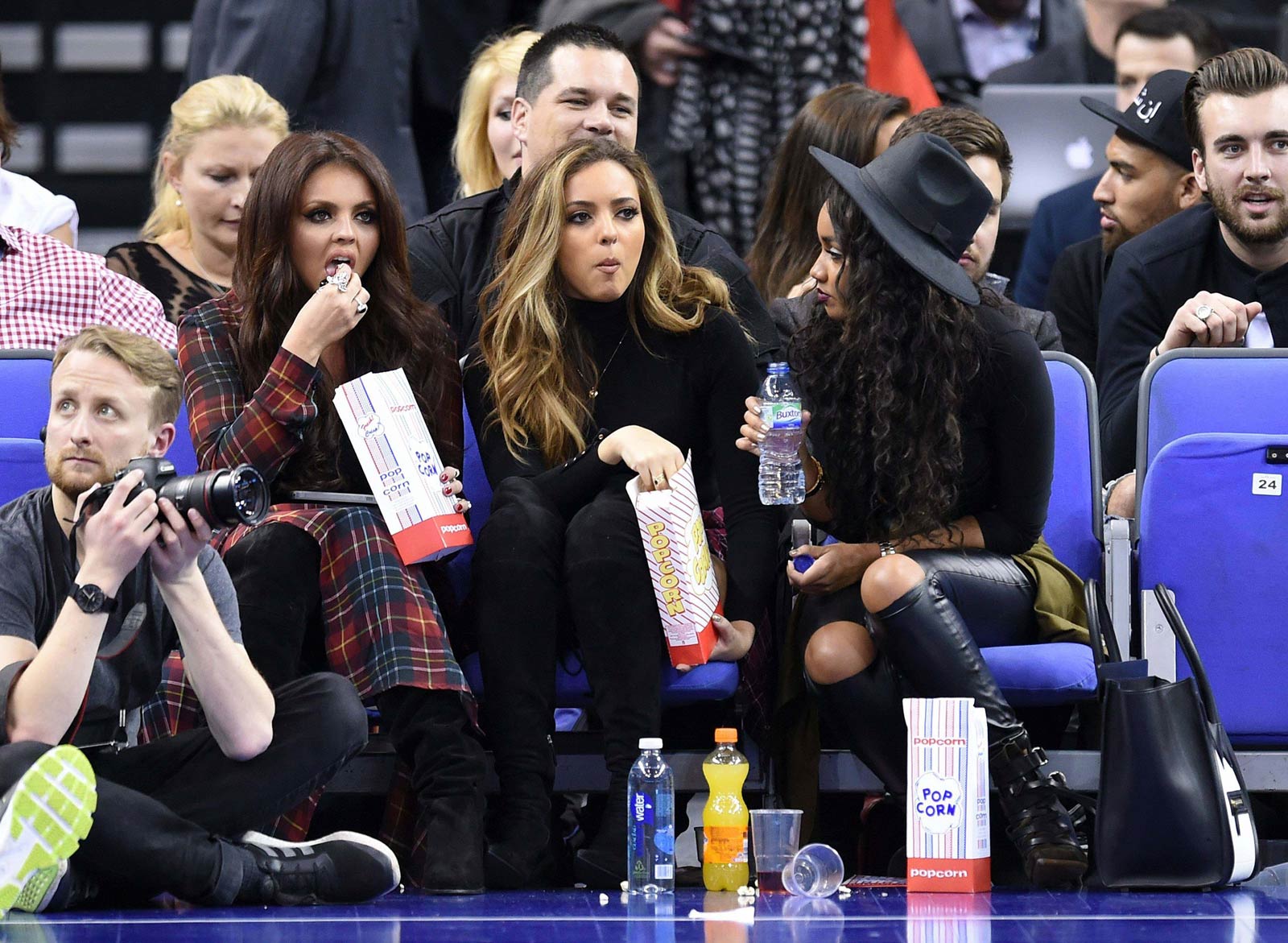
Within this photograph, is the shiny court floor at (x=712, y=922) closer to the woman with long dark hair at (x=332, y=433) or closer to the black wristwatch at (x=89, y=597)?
the woman with long dark hair at (x=332, y=433)

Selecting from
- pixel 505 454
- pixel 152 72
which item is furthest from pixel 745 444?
pixel 152 72

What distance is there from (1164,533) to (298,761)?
5.19ft

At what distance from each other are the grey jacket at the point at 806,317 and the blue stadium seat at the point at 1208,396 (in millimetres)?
364

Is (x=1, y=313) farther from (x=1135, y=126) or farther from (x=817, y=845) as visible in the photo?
(x=1135, y=126)

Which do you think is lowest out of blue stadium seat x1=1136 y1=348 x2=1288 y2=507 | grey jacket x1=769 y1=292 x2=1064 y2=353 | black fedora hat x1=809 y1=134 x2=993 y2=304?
blue stadium seat x1=1136 y1=348 x2=1288 y2=507

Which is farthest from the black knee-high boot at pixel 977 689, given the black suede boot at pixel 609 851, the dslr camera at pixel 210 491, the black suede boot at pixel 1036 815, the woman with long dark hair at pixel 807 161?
the woman with long dark hair at pixel 807 161

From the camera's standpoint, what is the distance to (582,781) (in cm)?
351

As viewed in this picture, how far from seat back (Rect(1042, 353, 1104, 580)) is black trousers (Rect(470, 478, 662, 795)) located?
921 mm

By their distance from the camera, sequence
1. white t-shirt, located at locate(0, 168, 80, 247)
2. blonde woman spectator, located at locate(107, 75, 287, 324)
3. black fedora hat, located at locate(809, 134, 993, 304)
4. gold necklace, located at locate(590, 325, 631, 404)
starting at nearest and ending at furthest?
black fedora hat, located at locate(809, 134, 993, 304) < gold necklace, located at locate(590, 325, 631, 404) < blonde woman spectator, located at locate(107, 75, 287, 324) < white t-shirt, located at locate(0, 168, 80, 247)

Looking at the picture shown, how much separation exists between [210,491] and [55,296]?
1472 millimetres

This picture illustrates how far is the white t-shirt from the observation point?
184 inches

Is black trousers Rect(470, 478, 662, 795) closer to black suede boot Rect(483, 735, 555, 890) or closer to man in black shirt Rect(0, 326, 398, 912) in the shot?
black suede boot Rect(483, 735, 555, 890)

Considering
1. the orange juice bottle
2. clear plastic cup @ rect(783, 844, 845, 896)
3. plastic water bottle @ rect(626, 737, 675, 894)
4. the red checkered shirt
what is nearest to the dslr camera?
plastic water bottle @ rect(626, 737, 675, 894)

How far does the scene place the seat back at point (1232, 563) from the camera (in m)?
3.44
